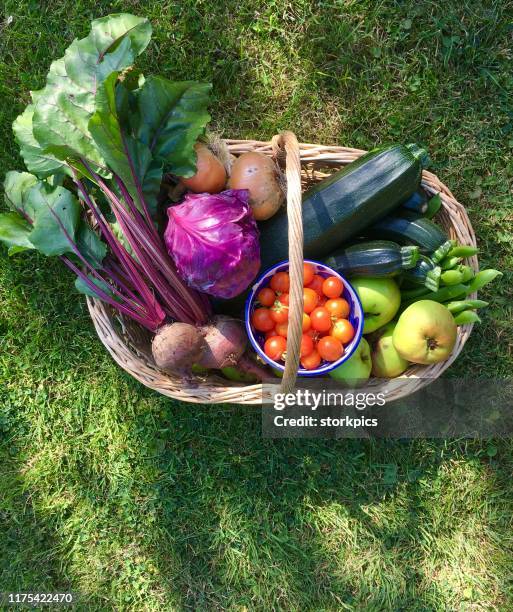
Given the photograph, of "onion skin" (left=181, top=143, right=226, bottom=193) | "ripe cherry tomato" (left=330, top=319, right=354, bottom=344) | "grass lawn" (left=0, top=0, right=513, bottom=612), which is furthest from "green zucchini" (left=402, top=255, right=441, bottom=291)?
"onion skin" (left=181, top=143, right=226, bottom=193)

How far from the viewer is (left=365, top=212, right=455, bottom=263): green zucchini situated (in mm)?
2107

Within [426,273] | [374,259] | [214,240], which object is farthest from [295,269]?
[426,273]

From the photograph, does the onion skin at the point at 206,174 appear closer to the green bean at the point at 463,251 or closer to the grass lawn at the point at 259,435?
the grass lawn at the point at 259,435

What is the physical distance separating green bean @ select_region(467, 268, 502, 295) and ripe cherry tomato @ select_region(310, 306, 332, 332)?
1.91 ft

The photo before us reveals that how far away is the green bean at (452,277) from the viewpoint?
6.73 ft

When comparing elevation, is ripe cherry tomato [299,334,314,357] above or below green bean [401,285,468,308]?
above

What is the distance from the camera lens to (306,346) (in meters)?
1.98

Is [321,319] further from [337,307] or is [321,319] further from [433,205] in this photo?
[433,205]

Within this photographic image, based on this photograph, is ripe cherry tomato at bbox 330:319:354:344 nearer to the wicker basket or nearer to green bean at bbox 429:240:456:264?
the wicker basket

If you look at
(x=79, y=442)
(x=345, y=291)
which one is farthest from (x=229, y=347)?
(x=79, y=442)

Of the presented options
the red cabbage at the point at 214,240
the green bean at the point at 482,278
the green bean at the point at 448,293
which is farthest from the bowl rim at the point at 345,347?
the green bean at the point at 482,278

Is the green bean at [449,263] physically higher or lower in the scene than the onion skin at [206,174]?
lower

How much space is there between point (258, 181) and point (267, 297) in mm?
432

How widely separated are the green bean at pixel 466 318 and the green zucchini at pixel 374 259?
28cm
